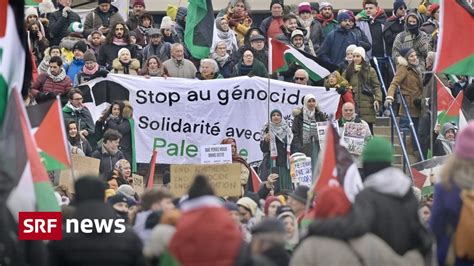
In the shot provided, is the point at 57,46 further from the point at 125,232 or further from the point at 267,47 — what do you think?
the point at 125,232

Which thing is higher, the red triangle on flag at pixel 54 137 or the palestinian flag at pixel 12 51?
the palestinian flag at pixel 12 51

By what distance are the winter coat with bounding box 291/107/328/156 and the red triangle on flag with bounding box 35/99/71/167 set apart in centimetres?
730

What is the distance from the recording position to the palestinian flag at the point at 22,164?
13336 millimetres

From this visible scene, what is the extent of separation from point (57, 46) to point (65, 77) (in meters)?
2.45

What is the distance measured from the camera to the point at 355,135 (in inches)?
860

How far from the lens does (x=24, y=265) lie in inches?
468

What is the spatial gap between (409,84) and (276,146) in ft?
9.74

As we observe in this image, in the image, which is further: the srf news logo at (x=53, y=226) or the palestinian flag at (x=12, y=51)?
the palestinian flag at (x=12, y=51)

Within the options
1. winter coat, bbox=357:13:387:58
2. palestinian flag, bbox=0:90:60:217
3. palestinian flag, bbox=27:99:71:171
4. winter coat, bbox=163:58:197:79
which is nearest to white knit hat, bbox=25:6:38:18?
winter coat, bbox=163:58:197:79

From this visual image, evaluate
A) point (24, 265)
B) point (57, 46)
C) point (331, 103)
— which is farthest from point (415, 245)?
point (57, 46)

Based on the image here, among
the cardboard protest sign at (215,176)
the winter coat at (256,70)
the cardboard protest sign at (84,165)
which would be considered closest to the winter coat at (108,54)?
the winter coat at (256,70)

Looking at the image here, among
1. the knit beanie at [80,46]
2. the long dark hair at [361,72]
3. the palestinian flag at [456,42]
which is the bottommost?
the long dark hair at [361,72]

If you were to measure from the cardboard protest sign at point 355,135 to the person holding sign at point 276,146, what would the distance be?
0.77m

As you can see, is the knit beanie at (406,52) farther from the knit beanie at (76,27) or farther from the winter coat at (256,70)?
A: the knit beanie at (76,27)
